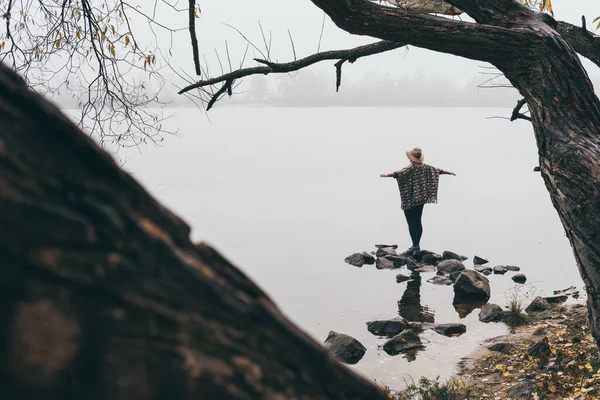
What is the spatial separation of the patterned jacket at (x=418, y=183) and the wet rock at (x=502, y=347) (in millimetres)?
5125

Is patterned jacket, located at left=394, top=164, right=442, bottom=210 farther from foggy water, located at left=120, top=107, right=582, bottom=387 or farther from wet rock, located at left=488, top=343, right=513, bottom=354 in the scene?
wet rock, located at left=488, top=343, right=513, bottom=354

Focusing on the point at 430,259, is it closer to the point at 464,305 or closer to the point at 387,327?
the point at 464,305

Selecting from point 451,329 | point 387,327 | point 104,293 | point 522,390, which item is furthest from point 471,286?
point 104,293

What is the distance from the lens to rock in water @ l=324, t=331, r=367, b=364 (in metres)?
8.55

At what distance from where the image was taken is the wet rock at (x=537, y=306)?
1046cm

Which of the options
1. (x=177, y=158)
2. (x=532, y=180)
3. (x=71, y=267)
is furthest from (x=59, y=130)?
(x=177, y=158)

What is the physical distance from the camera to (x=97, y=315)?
0.93 m

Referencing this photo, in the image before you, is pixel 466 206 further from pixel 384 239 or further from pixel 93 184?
pixel 93 184

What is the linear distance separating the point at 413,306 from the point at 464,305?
33.4 inches

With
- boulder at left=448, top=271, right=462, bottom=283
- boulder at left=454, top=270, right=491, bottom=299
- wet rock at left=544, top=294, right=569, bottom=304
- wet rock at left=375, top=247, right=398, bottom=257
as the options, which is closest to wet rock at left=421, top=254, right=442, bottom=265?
wet rock at left=375, top=247, right=398, bottom=257

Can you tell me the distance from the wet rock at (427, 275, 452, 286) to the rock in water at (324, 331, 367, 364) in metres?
3.86

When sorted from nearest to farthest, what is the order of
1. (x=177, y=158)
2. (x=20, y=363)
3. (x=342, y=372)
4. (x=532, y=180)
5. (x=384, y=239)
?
1. (x=20, y=363)
2. (x=342, y=372)
3. (x=384, y=239)
4. (x=532, y=180)
5. (x=177, y=158)

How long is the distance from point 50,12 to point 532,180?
31988 mm

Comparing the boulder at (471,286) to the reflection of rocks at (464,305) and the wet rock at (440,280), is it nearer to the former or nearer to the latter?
the reflection of rocks at (464,305)
